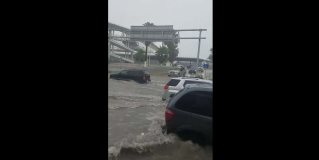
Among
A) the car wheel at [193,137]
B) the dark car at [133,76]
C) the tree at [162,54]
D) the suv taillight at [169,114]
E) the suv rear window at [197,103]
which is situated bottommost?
the car wheel at [193,137]

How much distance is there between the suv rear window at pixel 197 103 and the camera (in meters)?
4.07

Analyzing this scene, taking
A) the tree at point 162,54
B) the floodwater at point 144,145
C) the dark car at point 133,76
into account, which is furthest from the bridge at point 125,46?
the floodwater at point 144,145

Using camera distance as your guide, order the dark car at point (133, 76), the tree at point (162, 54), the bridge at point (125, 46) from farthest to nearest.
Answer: the tree at point (162, 54)
the bridge at point (125, 46)
the dark car at point (133, 76)

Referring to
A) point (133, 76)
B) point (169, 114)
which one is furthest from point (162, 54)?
point (169, 114)

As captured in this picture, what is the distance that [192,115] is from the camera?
160 inches

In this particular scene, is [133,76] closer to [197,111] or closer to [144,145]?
[144,145]

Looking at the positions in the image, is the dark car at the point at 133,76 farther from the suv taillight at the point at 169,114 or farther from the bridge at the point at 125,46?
the suv taillight at the point at 169,114

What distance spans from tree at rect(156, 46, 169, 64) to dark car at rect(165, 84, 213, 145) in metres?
29.9

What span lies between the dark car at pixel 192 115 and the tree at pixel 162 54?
1178 inches

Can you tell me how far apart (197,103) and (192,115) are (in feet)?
0.68

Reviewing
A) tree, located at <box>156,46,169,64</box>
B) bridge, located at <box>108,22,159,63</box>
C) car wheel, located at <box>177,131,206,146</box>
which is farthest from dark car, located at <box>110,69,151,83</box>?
car wheel, located at <box>177,131,206,146</box>

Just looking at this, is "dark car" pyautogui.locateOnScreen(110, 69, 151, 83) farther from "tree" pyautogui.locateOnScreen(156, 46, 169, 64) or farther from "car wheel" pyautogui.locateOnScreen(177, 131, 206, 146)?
"car wheel" pyautogui.locateOnScreen(177, 131, 206, 146)
